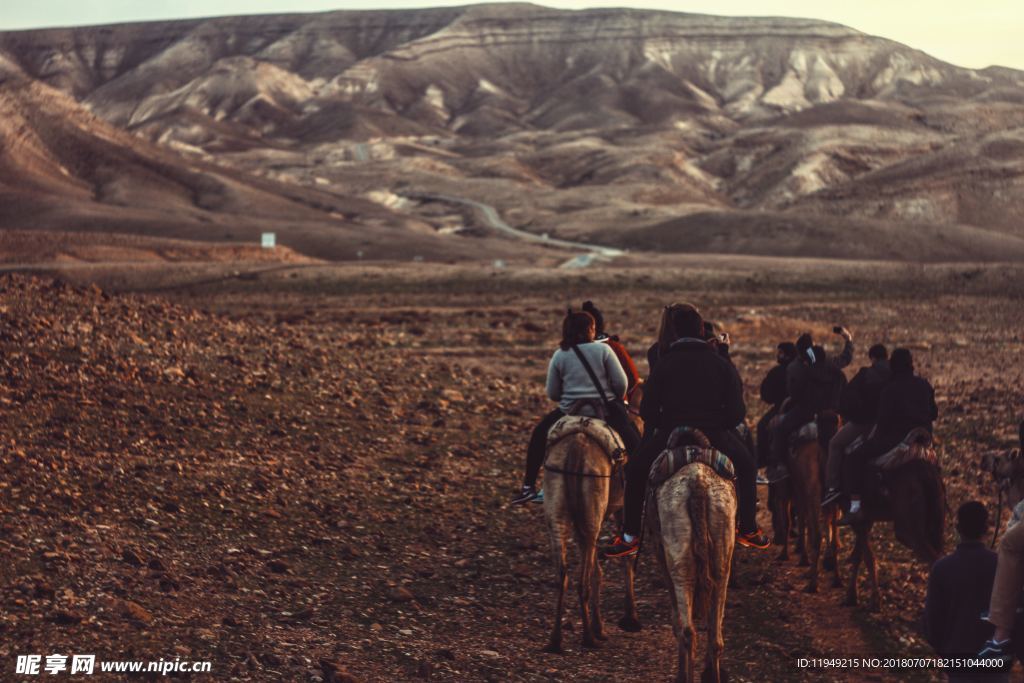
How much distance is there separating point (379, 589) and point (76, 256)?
7069 cm

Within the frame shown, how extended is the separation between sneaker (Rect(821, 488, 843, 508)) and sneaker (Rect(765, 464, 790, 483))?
946 millimetres

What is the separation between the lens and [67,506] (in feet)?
45.9

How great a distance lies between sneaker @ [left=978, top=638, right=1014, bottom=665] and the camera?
26.8ft

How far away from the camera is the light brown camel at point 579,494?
11562mm

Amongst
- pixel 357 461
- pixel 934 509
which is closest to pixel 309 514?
pixel 357 461

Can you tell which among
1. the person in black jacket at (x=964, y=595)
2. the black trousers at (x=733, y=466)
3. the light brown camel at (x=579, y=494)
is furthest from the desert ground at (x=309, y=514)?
the person in black jacket at (x=964, y=595)

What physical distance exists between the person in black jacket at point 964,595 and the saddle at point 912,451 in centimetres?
415

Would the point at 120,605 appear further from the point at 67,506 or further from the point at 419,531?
the point at 419,531

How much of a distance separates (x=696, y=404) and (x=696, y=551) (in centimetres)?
124

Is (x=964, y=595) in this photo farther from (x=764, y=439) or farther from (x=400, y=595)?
(x=764, y=439)

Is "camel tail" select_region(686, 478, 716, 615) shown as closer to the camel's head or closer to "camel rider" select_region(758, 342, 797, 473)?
the camel's head

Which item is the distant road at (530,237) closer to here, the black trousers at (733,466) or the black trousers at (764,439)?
the black trousers at (764,439)

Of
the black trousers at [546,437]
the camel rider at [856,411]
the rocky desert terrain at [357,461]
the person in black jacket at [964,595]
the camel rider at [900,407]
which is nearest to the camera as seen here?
the person in black jacket at [964,595]

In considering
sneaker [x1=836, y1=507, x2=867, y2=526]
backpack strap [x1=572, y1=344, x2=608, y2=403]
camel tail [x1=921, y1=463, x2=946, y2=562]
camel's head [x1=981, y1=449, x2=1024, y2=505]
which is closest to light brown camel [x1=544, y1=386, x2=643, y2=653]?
backpack strap [x1=572, y1=344, x2=608, y2=403]
